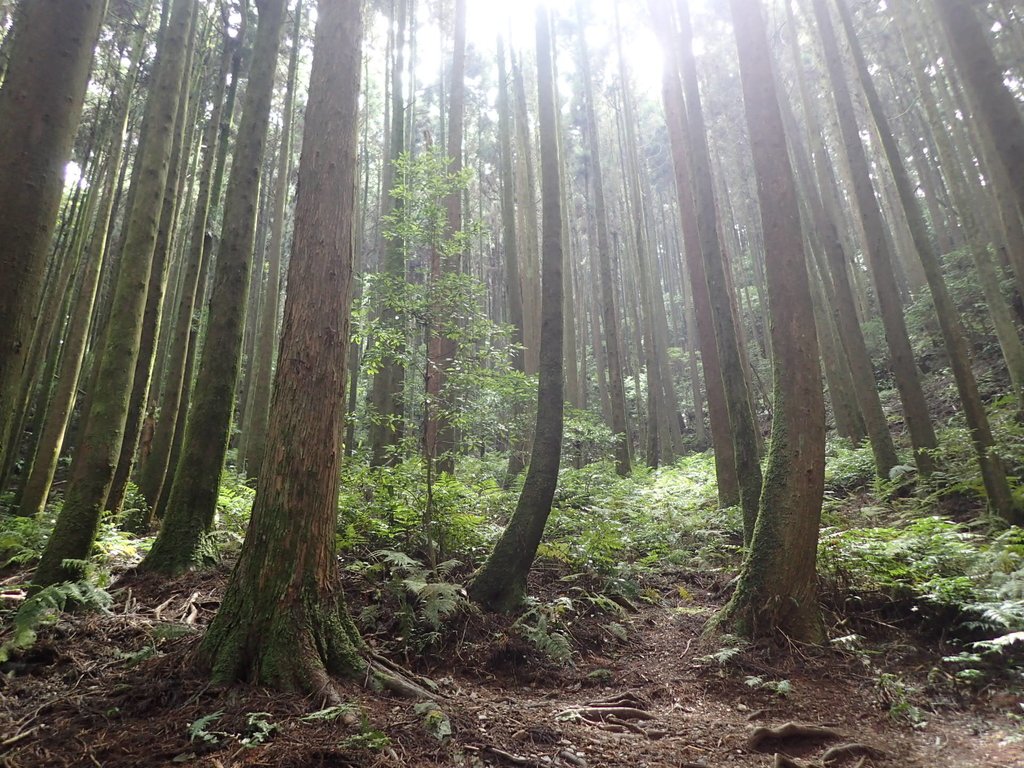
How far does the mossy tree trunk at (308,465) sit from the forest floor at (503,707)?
8.6 inches

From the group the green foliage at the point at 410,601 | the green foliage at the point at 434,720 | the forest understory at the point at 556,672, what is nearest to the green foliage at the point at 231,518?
the forest understory at the point at 556,672

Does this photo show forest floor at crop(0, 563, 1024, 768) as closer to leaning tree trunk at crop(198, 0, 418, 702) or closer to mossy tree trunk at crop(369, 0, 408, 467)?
leaning tree trunk at crop(198, 0, 418, 702)

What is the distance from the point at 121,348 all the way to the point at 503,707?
4.62m

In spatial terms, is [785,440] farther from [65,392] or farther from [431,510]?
[65,392]

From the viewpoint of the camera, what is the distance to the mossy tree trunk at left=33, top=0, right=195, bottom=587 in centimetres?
457

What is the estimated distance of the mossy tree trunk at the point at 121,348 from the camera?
15.0 ft

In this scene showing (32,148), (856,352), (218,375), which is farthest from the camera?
(856,352)

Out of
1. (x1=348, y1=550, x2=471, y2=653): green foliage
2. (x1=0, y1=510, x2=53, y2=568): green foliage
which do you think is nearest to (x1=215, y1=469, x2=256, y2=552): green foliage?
(x1=348, y1=550, x2=471, y2=653): green foliage

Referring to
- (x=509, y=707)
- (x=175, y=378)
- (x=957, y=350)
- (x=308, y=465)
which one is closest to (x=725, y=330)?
(x=957, y=350)

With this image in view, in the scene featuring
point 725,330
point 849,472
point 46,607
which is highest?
point 725,330

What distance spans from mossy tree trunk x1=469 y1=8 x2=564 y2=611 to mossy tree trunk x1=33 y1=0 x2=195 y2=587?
11.0ft

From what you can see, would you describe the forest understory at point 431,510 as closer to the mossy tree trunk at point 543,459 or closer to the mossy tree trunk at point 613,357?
the mossy tree trunk at point 543,459

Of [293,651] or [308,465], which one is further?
[308,465]

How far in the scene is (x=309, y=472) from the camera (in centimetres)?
357
